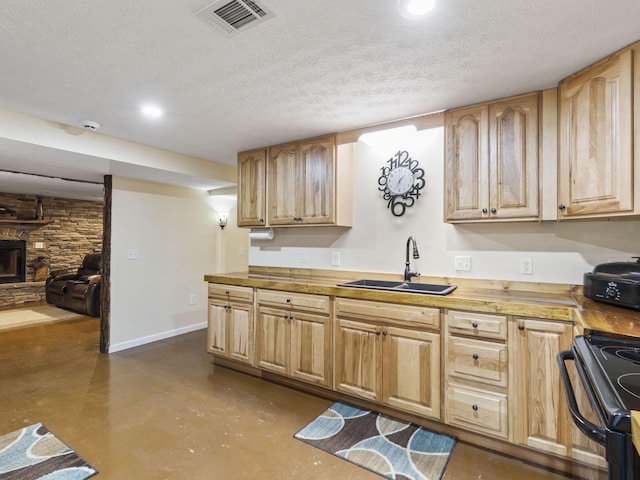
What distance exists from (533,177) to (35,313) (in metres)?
7.32

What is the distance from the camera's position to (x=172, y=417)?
2395 mm

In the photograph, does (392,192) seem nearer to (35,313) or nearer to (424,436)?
(424,436)

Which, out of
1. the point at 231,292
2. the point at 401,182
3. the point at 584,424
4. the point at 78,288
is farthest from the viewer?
the point at 78,288

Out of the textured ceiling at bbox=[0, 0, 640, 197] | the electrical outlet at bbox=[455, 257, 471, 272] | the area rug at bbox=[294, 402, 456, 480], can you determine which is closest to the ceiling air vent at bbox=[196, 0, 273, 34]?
the textured ceiling at bbox=[0, 0, 640, 197]

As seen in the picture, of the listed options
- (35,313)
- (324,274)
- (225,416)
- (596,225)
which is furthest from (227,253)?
(596,225)

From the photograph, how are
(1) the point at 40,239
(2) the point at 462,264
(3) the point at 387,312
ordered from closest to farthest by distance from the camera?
1. (3) the point at 387,312
2. (2) the point at 462,264
3. (1) the point at 40,239

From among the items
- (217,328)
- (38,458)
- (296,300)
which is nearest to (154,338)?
(217,328)

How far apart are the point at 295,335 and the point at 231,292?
2.61ft

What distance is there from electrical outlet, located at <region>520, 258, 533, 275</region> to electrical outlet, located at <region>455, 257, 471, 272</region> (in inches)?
13.6

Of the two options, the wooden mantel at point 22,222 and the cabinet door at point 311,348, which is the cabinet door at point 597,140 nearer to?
the cabinet door at point 311,348

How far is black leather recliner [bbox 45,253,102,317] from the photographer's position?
5.42 metres

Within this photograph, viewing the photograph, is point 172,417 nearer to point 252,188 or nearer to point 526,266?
point 252,188

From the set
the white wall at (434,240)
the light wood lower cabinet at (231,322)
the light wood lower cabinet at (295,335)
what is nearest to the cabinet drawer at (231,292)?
the light wood lower cabinet at (231,322)

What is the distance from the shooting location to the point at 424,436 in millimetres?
2176
